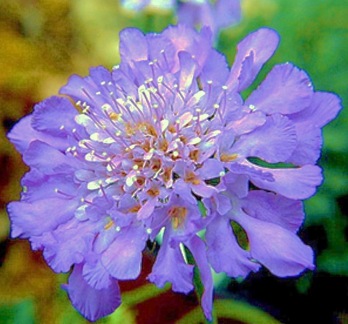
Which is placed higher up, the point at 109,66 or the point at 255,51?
the point at 255,51

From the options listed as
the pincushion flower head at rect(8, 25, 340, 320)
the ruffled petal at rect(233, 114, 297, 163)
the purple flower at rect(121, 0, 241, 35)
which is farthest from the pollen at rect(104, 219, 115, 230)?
the purple flower at rect(121, 0, 241, 35)

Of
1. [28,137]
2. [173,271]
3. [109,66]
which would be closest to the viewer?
[173,271]

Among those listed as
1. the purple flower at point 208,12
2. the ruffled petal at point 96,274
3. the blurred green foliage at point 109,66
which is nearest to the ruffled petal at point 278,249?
the ruffled petal at point 96,274

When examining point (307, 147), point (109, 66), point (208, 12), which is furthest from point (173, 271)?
point (109, 66)

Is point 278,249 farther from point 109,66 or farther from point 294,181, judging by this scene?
point 109,66

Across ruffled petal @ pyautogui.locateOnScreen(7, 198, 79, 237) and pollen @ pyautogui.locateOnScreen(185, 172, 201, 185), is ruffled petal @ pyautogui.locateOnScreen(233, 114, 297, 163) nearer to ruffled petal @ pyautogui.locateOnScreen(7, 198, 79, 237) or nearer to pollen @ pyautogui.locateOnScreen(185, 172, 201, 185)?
pollen @ pyautogui.locateOnScreen(185, 172, 201, 185)
